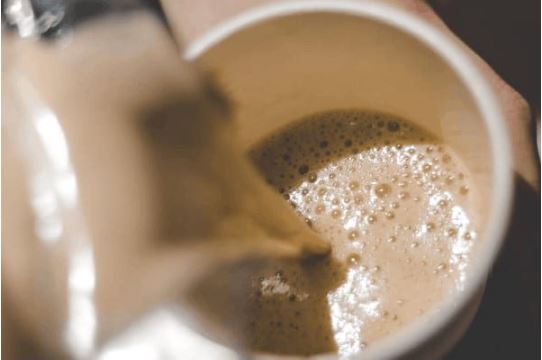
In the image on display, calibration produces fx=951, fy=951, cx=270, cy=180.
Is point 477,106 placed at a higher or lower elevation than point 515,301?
higher

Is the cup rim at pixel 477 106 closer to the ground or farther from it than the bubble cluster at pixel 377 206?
farther from it

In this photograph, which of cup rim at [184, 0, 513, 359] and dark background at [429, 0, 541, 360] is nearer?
cup rim at [184, 0, 513, 359]

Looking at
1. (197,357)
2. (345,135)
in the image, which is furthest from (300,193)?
(197,357)

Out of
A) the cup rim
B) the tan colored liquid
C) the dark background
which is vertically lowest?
the dark background

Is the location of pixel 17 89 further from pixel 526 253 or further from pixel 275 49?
pixel 526 253

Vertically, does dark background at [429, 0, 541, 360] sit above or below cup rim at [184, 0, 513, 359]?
below

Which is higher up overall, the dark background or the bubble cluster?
the bubble cluster
